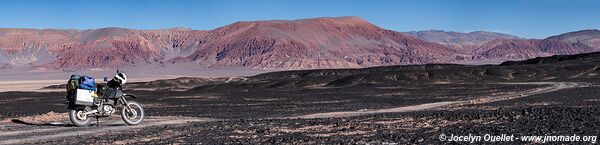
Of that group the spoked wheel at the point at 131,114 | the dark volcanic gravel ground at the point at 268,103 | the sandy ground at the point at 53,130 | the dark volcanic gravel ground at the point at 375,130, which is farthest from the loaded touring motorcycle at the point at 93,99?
the dark volcanic gravel ground at the point at 268,103

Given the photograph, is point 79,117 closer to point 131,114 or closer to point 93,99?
point 93,99

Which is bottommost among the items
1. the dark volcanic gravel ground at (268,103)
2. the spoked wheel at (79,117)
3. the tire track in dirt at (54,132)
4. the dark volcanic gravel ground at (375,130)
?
the dark volcanic gravel ground at (268,103)

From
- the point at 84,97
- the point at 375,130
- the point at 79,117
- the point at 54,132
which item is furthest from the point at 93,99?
the point at 375,130

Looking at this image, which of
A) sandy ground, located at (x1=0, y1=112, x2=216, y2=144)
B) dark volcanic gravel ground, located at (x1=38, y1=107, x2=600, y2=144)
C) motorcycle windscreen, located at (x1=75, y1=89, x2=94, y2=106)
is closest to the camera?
dark volcanic gravel ground, located at (x1=38, y1=107, x2=600, y2=144)

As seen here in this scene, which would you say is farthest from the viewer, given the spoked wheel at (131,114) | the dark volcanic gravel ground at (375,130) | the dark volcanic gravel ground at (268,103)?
the dark volcanic gravel ground at (268,103)

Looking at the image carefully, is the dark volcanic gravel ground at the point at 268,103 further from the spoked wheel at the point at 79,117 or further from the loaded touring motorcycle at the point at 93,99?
the spoked wheel at the point at 79,117

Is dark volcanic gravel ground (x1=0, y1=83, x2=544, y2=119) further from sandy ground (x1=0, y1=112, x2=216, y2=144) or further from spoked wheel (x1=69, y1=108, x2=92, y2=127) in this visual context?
spoked wheel (x1=69, y1=108, x2=92, y2=127)

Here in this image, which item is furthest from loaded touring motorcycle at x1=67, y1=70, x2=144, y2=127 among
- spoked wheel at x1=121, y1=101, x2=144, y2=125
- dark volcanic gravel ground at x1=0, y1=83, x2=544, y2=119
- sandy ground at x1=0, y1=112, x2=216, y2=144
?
dark volcanic gravel ground at x1=0, y1=83, x2=544, y2=119
